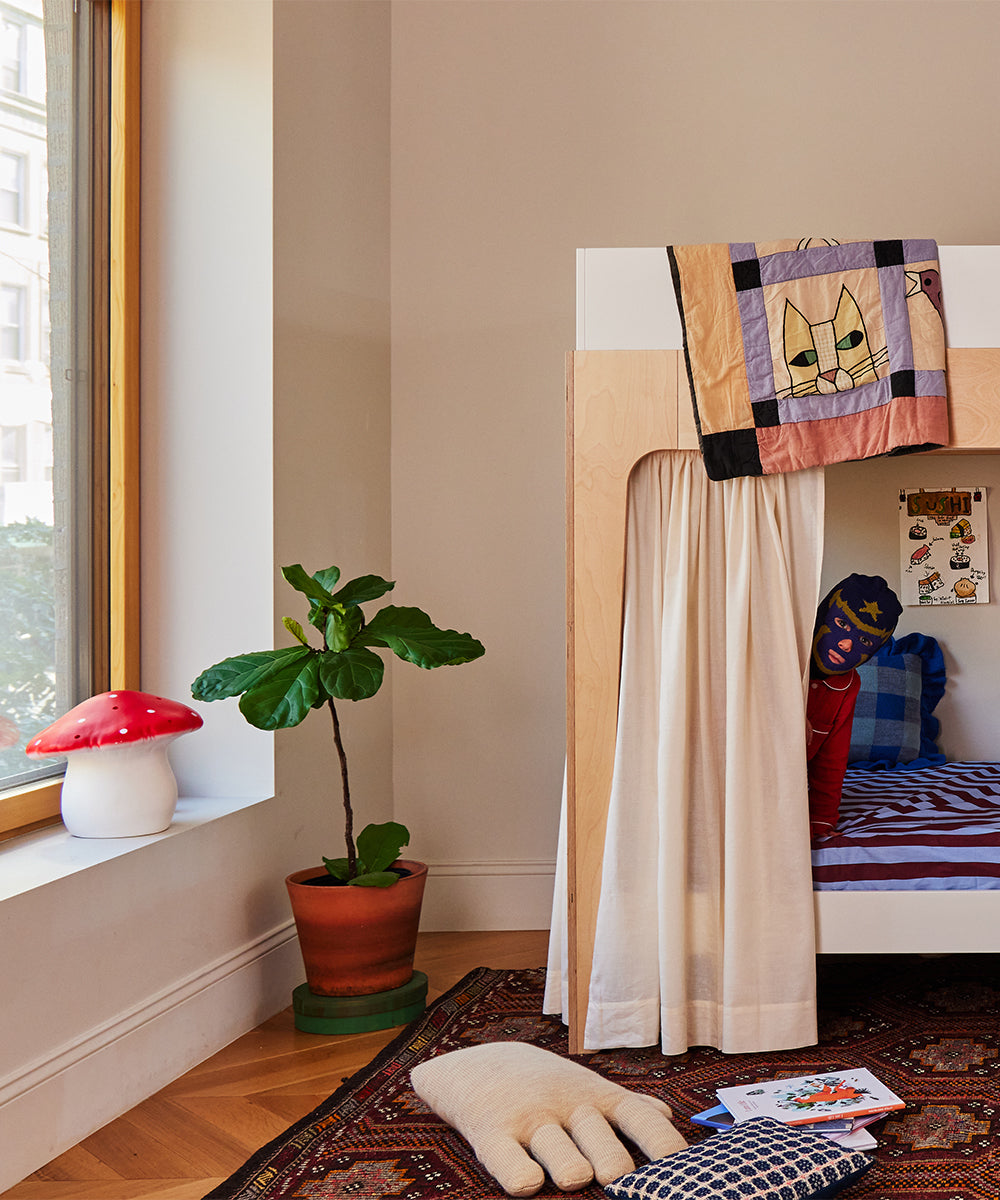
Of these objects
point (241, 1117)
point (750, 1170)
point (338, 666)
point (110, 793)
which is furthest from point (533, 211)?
point (750, 1170)

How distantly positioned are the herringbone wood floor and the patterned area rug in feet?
0.22

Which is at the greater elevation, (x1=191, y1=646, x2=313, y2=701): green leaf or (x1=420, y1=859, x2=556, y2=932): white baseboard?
(x1=191, y1=646, x2=313, y2=701): green leaf

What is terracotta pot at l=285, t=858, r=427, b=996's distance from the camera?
A: 2492mm

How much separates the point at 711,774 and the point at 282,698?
34.4 inches

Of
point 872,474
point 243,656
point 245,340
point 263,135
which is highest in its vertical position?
point 263,135

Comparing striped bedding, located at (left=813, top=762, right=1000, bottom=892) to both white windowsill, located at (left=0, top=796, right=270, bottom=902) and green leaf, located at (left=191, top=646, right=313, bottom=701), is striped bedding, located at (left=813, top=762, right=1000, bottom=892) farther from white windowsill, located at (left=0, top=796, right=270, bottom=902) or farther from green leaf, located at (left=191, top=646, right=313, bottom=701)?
white windowsill, located at (left=0, top=796, right=270, bottom=902)

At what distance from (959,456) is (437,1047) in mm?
2193

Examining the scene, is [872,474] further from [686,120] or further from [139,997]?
[139,997]

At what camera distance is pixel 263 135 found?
8.88 feet

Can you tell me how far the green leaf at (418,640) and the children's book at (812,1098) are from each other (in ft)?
3.22

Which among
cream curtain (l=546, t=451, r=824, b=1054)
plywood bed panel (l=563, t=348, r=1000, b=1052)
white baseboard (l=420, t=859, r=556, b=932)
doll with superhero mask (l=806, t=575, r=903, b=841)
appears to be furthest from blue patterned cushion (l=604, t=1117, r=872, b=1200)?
white baseboard (l=420, t=859, r=556, b=932)

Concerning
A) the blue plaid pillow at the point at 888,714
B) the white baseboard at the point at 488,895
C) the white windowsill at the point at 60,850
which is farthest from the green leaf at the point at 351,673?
the blue plaid pillow at the point at 888,714

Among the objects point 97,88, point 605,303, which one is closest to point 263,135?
point 97,88

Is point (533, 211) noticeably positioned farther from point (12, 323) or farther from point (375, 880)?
point (375, 880)
